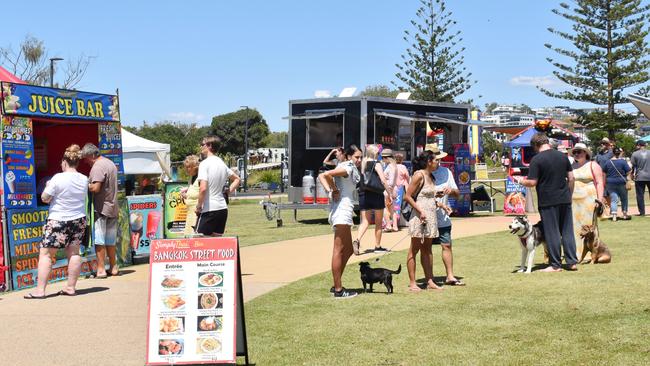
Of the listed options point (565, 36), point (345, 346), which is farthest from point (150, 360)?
point (565, 36)

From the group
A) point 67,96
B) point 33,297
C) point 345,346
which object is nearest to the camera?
point 345,346

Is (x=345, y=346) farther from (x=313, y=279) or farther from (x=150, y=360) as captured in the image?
(x=313, y=279)

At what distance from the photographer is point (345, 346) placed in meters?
6.70

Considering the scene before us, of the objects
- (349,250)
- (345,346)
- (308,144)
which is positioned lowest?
(345,346)

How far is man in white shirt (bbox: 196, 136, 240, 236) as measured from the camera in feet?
31.1

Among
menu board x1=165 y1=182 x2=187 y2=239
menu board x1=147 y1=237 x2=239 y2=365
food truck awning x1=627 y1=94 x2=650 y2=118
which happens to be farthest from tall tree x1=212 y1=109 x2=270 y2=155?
menu board x1=147 y1=237 x2=239 y2=365

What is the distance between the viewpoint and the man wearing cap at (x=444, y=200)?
9.29 metres

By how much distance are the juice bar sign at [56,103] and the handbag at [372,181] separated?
3920 mm

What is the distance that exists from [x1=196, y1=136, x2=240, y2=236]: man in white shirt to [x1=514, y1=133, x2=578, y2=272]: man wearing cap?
371 centimetres

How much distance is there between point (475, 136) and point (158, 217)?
3354cm

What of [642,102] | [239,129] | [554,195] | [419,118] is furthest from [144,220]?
[239,129]

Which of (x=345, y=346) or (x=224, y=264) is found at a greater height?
(x=224, y=264)

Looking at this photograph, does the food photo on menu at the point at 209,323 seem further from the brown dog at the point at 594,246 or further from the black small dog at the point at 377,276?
the brown dog at the point at 594,246

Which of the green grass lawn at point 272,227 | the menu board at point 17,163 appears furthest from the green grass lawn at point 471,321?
the green grass lawn at point 272,227
